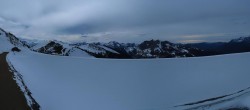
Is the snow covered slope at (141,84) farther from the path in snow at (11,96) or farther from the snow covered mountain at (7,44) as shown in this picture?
→ the snow covered mountain at (7,44)

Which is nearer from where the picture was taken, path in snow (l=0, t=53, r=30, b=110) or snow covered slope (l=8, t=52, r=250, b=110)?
path in snow (l=0, t=53, r=30, b=110)

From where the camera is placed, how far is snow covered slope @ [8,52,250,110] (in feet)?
16.7

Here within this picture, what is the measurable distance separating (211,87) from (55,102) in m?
3.20

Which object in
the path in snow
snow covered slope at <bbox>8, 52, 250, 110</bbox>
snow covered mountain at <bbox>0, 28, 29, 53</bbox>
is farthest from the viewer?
snow covered mountain at <bbox>0, 28, 29, 53</bbox>

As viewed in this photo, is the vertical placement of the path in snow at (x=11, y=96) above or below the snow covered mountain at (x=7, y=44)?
below

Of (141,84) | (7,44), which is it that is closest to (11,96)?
(141,84)

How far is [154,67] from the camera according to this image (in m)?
6.95

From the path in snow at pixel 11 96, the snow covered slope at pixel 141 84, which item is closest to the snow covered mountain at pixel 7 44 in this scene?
the path in snow at pixel 11 96

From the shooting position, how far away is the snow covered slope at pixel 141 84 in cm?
510

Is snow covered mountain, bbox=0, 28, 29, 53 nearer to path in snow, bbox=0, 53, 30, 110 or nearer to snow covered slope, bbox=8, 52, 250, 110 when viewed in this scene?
path in snow, bbox=0, 53, 30, 110

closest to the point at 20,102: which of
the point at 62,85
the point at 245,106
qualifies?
the point at 62,85

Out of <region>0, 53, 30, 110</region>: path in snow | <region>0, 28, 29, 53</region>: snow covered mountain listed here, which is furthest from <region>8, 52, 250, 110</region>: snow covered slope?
<region>0, 28, 29, 53</region>: snow covered mountain

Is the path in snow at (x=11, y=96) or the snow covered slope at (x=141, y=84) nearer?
the path in snow at (x=11, y=96)

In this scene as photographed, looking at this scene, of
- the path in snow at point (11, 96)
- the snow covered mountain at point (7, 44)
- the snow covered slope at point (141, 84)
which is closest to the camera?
the path in snow at point (11, 96)
